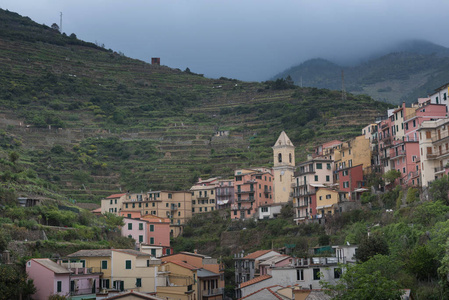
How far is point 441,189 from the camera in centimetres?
5638

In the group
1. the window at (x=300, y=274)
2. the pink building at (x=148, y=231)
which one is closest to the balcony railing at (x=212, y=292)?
the window at (x=300, y=274)

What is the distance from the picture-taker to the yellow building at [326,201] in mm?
74062

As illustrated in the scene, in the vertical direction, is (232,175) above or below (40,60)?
below

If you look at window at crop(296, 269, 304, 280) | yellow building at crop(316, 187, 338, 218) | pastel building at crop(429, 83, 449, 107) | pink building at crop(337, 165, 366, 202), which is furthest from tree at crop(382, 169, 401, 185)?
window at crop(296, 269, 304, 280)

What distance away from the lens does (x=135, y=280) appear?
50.7 m

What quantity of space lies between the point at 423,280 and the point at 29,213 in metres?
31.5

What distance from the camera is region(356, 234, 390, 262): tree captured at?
163ft

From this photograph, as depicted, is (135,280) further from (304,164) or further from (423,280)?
(304,164)

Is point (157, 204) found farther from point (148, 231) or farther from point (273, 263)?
point (273, 263)

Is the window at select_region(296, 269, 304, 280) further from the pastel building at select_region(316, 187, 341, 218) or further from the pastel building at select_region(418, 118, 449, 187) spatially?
the pastel building at select_region(316, 187, 341, 218)

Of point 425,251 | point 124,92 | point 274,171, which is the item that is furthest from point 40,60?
point 425,251

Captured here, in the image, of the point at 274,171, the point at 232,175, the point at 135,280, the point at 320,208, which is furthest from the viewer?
the point at 232,175

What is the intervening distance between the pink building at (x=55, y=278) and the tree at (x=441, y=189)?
28.8m

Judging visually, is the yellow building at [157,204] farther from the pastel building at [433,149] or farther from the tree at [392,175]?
the pastel building at [433,149]
